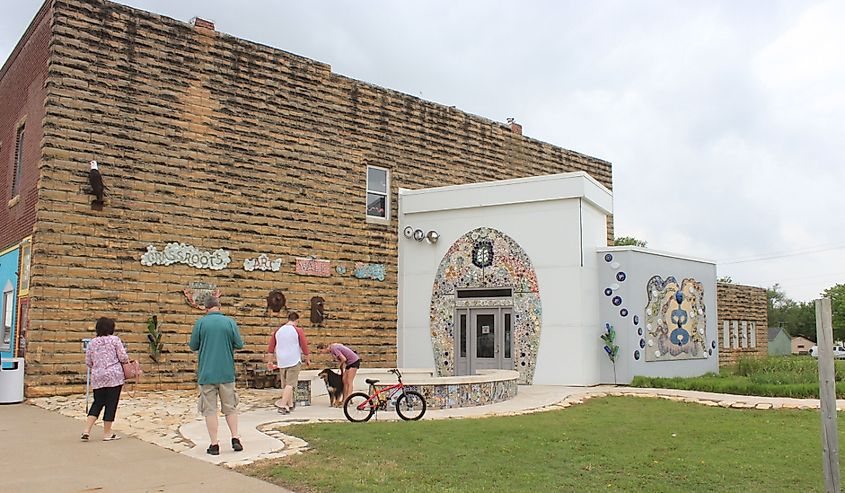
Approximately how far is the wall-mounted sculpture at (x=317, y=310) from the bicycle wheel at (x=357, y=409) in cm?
689

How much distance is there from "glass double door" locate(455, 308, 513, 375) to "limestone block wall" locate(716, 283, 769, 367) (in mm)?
17182

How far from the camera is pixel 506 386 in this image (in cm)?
1505

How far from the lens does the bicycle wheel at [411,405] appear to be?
12.1 metres

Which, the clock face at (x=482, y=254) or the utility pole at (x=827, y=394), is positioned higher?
the clock face at (x=482, y=254)

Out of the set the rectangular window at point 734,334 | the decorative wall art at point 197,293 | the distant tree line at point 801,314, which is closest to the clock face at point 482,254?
the decorative wall art at point 197,293

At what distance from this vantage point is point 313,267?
19.3 m

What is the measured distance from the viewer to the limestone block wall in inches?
1337

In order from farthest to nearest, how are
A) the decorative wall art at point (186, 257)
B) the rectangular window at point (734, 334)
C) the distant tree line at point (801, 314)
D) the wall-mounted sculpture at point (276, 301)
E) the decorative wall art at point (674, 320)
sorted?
the distant tree line at point (801, 314), the rectangular window at point (734, 334), the decorative wall art at point (674, 320), the wall-mounted sculpture at point (276, 301), the decorative wall art at point (186, 257)

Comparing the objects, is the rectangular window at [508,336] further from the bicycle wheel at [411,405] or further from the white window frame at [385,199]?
the bicycle wheel at [411,405]

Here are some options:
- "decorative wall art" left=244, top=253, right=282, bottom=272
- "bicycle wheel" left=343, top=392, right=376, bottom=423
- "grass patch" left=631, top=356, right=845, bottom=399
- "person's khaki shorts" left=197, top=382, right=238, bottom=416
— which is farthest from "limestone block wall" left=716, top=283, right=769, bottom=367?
"person's khaki shorts" left=197, top=382, right=238, bottom=416

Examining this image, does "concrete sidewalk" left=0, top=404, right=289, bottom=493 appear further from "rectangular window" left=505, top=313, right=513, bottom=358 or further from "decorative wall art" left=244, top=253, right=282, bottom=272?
"rectangular window" left=505, top=313, right=513, bottom=358

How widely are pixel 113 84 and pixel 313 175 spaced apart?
17.3ft

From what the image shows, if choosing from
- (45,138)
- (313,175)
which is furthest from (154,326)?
(313,175)

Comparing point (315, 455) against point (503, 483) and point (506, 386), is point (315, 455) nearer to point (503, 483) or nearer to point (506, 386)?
point (503, 483)
